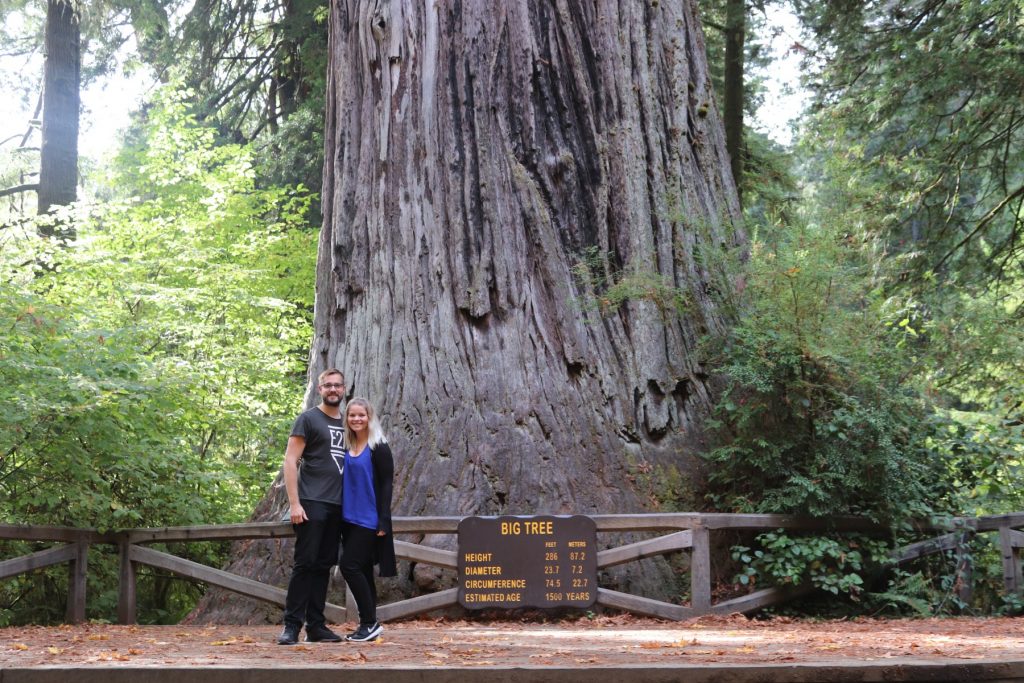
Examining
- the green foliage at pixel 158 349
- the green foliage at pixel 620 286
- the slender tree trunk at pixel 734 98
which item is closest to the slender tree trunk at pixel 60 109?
the green foliage at pixel 158 349

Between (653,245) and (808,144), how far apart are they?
10.0 metres

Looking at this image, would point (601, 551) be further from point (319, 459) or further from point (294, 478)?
point (294, 478)

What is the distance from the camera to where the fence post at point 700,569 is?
→ 764 centimetres

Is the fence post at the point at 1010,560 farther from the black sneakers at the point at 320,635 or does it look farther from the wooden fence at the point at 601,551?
the black sneakers at the point at 320,635

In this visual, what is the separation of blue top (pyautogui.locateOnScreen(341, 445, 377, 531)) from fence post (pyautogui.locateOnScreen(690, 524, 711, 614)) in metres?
2.68

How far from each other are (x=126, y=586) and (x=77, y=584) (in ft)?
1.24

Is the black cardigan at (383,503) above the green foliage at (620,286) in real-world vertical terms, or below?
below

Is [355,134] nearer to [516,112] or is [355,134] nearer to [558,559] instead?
[516,112]

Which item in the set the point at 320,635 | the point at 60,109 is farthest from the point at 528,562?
the point at 60,109

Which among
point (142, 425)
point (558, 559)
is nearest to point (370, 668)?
point (558, 559)

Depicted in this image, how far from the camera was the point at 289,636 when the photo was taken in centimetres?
578

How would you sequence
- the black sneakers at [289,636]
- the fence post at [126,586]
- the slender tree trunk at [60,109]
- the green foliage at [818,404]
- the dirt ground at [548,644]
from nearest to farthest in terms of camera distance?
1. the dirt ground at [548,644]
2. the black sneakers at [289,636]
3. the green foliage at [818,404]
4. the fence post at [126,586]
5. the slender tree trunk at [60,109]

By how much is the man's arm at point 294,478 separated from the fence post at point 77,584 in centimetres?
324

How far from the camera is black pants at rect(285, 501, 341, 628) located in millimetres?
5996
